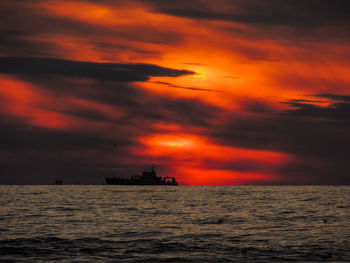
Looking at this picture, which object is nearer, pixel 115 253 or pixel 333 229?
pixel 115 253

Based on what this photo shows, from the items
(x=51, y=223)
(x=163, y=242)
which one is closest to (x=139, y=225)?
(x=51, y=223)

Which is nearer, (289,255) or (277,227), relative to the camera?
(289,255)

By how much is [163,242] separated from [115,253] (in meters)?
5.28

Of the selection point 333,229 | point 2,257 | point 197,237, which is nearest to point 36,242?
point 2,257

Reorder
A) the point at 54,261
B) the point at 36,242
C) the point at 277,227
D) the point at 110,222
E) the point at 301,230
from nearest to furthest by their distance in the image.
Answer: the point at 54,261 < the point at 36,242 < the point at 301,230 < the point at 277,227 < the point at 110,222

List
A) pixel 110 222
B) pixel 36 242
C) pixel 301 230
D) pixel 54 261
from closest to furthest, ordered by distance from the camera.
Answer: pixel 54 261 → pixel 36 242 → pixel 301 230 → pixel 110 222

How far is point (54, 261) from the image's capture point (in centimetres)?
2381

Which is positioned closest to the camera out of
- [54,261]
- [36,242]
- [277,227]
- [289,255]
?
[54,261]

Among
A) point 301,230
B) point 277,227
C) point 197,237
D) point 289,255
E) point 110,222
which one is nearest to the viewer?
point 289,255

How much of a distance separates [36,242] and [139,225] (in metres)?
12.7

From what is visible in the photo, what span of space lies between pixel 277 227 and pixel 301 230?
287cm

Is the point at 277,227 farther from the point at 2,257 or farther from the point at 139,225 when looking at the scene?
the point at 2,257

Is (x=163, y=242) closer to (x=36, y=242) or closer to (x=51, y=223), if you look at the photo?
(x=36, y=242)

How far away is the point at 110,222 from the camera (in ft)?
145
